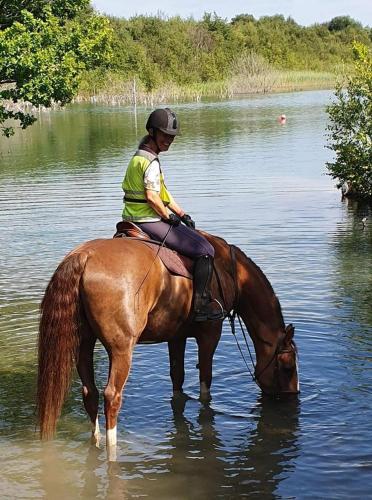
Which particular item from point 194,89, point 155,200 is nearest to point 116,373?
point 155,200

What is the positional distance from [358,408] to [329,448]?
3.22 feet

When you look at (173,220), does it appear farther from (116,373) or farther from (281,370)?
(281,370)

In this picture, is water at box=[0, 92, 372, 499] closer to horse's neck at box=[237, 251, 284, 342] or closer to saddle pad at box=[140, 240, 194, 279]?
horse's neck at box=[237, 251, 284, 342]

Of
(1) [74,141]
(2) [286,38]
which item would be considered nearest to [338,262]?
(1) [74,141]

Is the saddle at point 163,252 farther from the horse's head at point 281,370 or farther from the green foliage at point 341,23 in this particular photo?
the green foliage at point 341,23

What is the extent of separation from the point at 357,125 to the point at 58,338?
16369 millimetres

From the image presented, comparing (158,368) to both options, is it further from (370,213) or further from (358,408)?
(370,213)

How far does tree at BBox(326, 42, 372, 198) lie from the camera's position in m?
21.0

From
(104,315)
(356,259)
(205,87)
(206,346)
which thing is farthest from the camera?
(205,87)

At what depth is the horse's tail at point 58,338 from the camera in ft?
22.2

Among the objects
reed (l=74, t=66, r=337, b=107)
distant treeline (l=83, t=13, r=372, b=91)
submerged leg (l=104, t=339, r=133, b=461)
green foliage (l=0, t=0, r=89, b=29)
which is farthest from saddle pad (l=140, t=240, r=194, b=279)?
distant treeline (l=83, t=13, r=372, b=91)

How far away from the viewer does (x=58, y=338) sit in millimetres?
6793

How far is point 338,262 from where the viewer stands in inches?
599

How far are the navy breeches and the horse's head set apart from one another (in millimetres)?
1379
